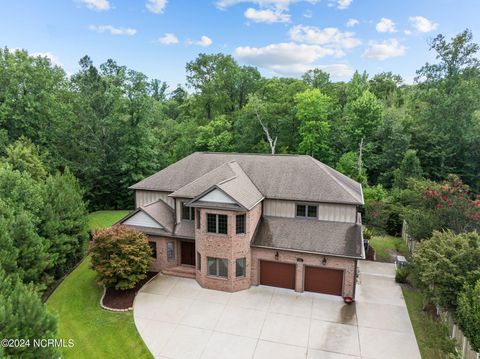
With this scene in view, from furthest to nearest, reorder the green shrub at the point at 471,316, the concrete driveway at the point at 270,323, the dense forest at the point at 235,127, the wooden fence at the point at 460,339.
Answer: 1. the dense forest at the point at 235,127
2. the concrete driveway at the point at 270,323
3. the wooden fence at the point at 460,339
4. the green shrub at the point at 471,316

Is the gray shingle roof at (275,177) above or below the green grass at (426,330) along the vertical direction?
above

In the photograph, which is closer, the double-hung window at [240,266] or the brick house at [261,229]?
the brick house at [261,229]

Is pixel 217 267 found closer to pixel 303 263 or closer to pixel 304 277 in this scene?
pixel 303 263

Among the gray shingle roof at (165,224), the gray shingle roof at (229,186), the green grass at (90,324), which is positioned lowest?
the green grass at (90,324)

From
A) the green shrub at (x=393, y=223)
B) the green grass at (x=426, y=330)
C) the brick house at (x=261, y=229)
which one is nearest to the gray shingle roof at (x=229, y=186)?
the brick house at (x=261, y=229)

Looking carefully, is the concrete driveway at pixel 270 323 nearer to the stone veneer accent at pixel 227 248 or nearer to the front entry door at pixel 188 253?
the stone veneer accent at pixel 227 248

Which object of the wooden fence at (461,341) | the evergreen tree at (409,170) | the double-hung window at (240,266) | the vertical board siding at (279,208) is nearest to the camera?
the wooden fence at (461,341)
